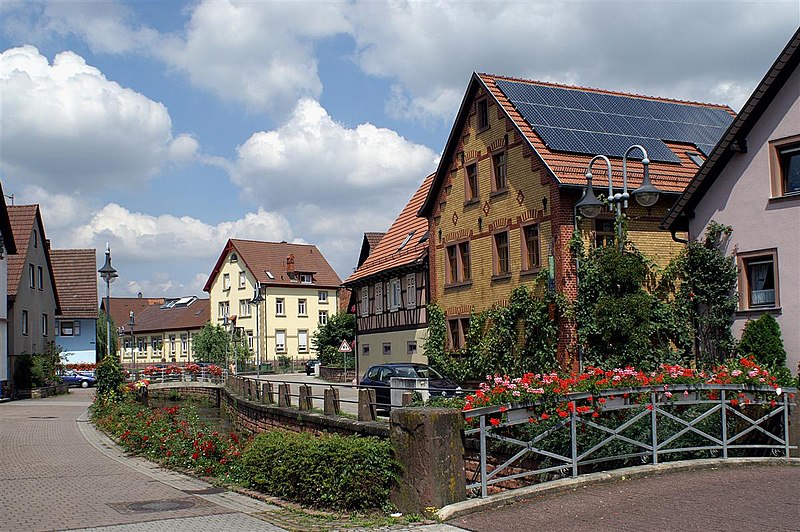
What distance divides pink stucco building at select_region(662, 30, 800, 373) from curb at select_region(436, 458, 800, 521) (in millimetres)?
9549

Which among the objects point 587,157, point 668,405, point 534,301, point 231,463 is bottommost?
point 231,463

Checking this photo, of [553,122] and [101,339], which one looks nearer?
[553,122]

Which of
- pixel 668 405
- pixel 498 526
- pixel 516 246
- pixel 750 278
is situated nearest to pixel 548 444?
pixel 668 405

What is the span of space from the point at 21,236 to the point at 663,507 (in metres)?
45.0

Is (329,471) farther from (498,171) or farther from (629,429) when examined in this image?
(498,171)

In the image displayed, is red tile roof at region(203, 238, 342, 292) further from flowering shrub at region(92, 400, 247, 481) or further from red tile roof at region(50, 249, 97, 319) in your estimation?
flowering shrub at region(92, 400, 247, 481)

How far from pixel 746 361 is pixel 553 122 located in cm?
1678

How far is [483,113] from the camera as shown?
3147 cm

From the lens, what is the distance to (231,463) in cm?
1570

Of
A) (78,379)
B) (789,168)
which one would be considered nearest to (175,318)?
(78,379)

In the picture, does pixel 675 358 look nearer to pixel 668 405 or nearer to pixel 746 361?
pixel 746 361

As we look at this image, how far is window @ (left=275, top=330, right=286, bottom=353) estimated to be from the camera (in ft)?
263

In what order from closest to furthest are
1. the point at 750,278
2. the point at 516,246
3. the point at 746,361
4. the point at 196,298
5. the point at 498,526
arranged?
the point at 498,526
the point at 746,361
the point at 750,278
the point at 516,246
the point at 196,298

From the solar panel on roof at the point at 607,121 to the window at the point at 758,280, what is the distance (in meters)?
7.25
